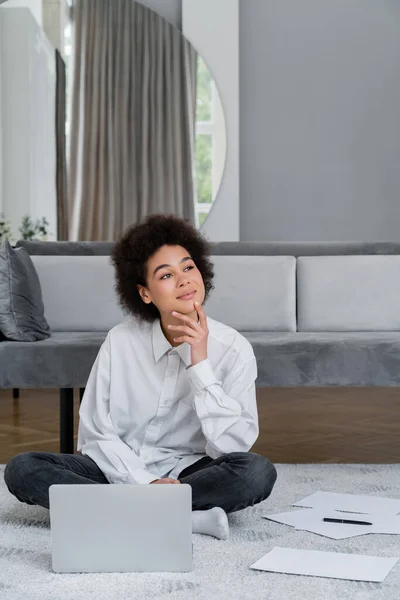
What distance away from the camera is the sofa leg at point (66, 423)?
2.94 m

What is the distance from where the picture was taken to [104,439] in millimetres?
2082

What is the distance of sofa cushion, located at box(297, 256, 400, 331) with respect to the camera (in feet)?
11.2

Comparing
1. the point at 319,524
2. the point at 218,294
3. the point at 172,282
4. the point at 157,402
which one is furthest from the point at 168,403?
the point at 218,294

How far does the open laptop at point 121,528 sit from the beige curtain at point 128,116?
3.25 m

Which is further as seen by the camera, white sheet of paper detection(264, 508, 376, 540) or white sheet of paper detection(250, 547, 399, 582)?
white sheet of paper detection(264, 508, 376, 540)

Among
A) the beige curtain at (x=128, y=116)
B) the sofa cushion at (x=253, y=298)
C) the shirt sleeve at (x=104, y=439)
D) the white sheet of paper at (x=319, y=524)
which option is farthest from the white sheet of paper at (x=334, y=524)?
the beige curtain at (x=128, y=116)

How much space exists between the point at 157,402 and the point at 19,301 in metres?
1.14

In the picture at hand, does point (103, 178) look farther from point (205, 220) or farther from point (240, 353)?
point (240, 353)

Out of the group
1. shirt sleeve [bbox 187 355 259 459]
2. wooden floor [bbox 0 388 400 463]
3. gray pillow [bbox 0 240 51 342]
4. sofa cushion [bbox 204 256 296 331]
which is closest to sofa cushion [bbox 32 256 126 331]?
gray pillow [bbox 0 240 51 342]

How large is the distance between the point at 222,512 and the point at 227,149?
322 centimetres

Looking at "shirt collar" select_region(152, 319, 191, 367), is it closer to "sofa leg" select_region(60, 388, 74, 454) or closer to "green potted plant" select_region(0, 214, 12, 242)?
"sofa leg" select_region(60, 388, 74, 454)

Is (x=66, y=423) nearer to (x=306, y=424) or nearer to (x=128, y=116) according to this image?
(x=306, y=424)

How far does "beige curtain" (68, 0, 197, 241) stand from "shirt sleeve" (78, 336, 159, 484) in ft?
9.03

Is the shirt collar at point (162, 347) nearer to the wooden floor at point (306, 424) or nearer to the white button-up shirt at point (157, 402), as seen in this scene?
the white button-up shirt at point (157, 402)
